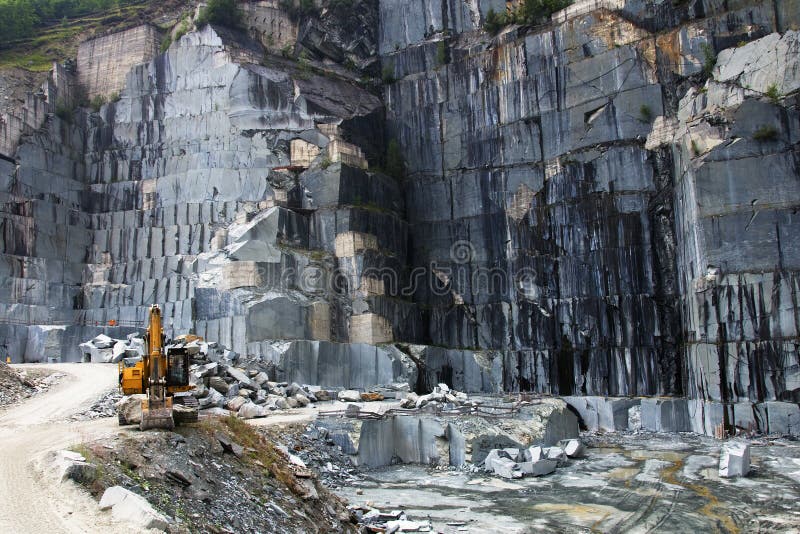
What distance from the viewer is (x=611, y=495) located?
20.7m

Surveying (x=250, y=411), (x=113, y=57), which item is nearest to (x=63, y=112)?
(x=113, y=57)

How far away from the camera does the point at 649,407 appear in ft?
114

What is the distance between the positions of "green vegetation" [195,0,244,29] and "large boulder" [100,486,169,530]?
4311 cm

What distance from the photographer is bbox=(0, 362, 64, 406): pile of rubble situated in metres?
24.5

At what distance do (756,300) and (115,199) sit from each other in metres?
37.6

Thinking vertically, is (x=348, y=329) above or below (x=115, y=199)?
below

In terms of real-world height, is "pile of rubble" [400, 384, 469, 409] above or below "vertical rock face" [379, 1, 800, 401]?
below

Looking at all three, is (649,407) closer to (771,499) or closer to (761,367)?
(761,367)

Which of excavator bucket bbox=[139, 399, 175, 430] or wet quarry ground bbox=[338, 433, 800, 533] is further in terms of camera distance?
wet quarry ground bbox=[338, 433, 800, 533]

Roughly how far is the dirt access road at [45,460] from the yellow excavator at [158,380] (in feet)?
3.52

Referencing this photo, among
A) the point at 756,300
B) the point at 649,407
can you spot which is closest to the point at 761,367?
the point at 756,300

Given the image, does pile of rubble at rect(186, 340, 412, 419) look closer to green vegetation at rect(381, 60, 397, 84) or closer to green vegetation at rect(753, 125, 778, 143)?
green vegetation at rect(753, 125, 778, 143)

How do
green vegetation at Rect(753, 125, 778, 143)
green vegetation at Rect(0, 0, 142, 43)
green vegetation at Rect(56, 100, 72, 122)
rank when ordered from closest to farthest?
1. green vegetation at Rect(753, 125, 778, 143)
2. green vegetation at Rect(56, 100, 72, 122)
3. green vegetation at Rect(0, 0, 142, 43)

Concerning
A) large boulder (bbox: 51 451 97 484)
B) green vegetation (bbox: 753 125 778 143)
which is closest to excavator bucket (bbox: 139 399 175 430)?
large boulder (bbox: 51 451 97 484)
